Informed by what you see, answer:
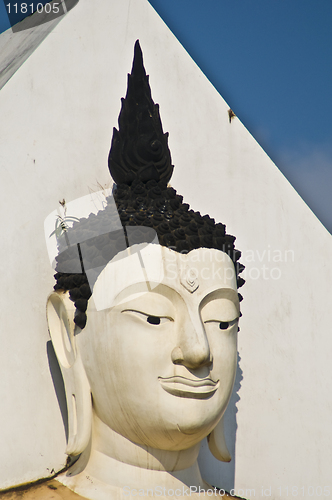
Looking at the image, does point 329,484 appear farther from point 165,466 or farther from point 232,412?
point 165,466

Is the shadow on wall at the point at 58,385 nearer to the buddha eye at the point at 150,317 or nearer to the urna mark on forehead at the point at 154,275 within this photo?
the urna mark on forehead at the point at 154,275

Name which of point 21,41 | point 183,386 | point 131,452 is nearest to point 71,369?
point 131,452

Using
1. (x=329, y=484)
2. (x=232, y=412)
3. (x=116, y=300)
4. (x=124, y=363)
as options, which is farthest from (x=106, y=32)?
(x=329, y=484)

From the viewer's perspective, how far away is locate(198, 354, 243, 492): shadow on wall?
4145 mm

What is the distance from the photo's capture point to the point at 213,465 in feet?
13.7

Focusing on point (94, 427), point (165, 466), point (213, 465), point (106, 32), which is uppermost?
point (106, 32)

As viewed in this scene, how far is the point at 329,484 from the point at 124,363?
235 cm

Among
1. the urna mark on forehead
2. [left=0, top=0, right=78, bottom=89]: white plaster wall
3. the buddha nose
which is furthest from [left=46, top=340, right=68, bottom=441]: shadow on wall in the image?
[left=0, top=0, right=78, bottom=89]: white plaster wall

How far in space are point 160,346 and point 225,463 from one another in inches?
65.5

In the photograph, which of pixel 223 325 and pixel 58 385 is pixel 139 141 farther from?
pixel 58 385

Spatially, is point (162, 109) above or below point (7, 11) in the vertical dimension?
below

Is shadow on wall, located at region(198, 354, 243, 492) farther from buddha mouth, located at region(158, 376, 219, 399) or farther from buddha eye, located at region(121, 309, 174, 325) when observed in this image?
buddha eye, located at region(121, 309, 174, 325)

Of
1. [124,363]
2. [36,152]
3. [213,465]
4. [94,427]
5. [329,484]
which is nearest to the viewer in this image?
[124,363]

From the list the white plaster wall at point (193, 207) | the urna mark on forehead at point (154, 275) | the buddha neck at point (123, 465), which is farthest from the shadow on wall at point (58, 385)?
the urna mark on forehead at point (154, 275)
